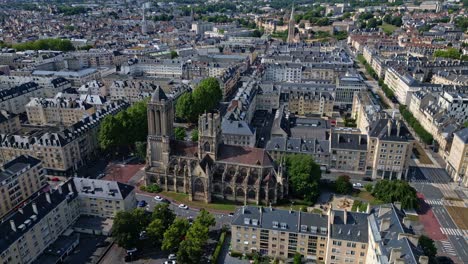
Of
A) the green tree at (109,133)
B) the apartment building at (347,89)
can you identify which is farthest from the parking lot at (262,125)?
the green tree at (109,133)

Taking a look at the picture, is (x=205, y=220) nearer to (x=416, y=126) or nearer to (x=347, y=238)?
(x=347, y=238)

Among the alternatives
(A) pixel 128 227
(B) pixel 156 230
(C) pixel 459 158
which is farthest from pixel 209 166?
(C) pixel 459 158

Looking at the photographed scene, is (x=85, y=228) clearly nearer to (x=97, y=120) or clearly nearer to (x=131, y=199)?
(x=131, y=199)

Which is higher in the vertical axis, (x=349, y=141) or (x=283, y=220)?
(x=349, y=141)

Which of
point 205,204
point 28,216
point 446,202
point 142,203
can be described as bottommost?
point 446,202

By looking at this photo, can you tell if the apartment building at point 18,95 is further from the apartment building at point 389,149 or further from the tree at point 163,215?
the apartment building at point 389,149

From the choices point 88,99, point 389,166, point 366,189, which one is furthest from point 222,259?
point 88,99
